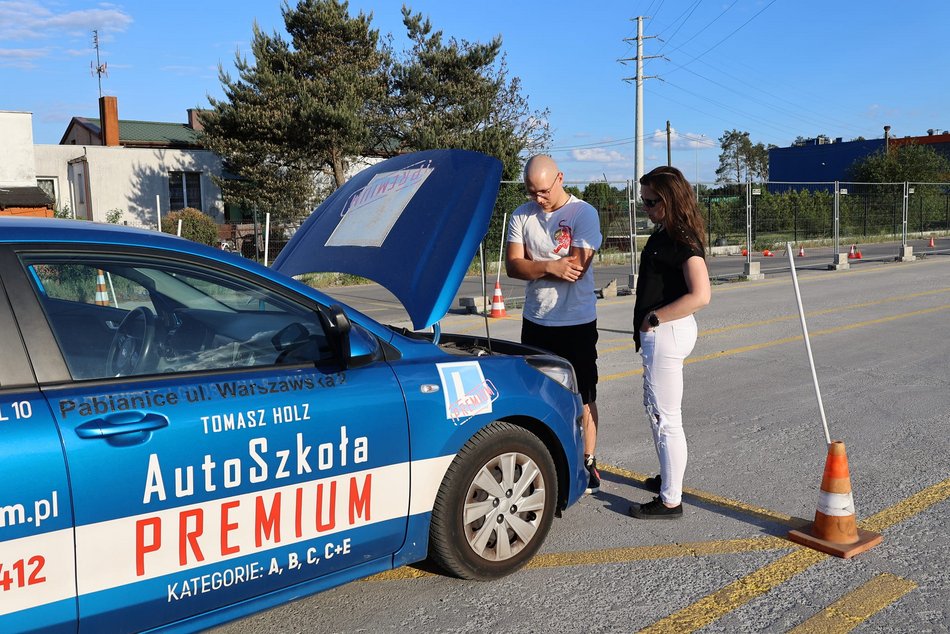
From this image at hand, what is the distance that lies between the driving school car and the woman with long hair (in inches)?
20.1

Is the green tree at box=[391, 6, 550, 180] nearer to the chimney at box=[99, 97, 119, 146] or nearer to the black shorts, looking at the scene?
the chimney at box=[99, 97, 119, 146]

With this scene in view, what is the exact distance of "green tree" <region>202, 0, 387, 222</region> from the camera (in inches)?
1103

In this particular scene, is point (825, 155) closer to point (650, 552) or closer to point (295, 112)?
point (295, 112)

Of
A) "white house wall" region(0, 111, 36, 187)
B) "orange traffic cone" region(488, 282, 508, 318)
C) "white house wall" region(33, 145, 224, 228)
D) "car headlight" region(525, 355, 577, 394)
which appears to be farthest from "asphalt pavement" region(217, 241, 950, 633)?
"white house wall" region(33, 145, 224, 228)

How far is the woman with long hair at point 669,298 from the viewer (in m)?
3.97

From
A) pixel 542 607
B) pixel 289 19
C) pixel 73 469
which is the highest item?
pixel 289 19

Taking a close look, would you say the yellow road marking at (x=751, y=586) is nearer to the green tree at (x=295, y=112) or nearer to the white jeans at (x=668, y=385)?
the white jeans at (x=668, y=385)

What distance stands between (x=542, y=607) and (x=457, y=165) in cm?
201

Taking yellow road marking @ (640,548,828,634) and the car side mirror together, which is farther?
yellow road marking @ (640,548,828,634)

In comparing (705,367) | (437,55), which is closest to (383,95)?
(437,55)

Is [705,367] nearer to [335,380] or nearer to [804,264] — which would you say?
[335,380]

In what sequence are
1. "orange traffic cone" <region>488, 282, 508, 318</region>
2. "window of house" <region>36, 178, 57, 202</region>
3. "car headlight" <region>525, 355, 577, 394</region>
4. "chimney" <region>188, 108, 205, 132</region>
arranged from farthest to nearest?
1. "chimney" <region>188, 108, 205, 132</region>
2. "window of house" <region>36, 178, 57, 202</region>
3. "orange traffic cone" <region>488, 282, 508, 318</region>
4. "car headlight" <region>525, 355, 577, 394</region>

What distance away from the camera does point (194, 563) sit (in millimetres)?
2602

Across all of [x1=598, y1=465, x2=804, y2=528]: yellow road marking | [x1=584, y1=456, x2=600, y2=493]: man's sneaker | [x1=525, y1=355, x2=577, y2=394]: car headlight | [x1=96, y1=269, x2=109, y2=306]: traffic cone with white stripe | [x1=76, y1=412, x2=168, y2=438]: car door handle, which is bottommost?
[x1=598, y1=465, x2=804, y2=528]: yellow road marking
